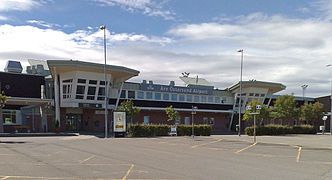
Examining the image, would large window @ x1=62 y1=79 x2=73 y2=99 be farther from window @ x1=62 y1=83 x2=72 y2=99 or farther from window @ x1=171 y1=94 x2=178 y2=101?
window @ x1=171 y1=94 x2=178 y2=101

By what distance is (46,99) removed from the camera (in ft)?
190

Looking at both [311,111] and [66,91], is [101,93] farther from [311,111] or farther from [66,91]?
[311,111]

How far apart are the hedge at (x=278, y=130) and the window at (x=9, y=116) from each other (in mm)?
31054

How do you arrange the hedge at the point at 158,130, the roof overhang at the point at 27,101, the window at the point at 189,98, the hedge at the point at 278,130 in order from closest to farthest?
the hedge at the point at 158,130, the hedge at the point at 278,130, the roof overhang at the point at 27,101, the window at the point at 189,98

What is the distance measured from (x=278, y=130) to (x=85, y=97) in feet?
83.0

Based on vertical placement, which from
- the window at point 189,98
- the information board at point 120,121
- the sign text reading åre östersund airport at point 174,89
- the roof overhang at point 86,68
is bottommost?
the information board at point 120,121

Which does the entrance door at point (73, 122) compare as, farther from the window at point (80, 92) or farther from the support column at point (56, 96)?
the window at point (80, 92)

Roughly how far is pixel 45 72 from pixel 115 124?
24.3 m

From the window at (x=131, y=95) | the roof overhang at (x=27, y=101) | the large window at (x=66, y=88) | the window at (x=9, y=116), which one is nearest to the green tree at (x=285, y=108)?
the window at (x=131, y=95)

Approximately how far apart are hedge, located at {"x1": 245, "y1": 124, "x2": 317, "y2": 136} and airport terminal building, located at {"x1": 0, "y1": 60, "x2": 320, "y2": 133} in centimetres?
1431

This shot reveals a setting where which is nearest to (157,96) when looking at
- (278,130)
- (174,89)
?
(174,89)

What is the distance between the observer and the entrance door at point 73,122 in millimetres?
60781

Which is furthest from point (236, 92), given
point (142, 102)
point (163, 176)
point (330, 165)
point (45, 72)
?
point (163, 176)

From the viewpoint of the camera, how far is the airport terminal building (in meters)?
56.8
